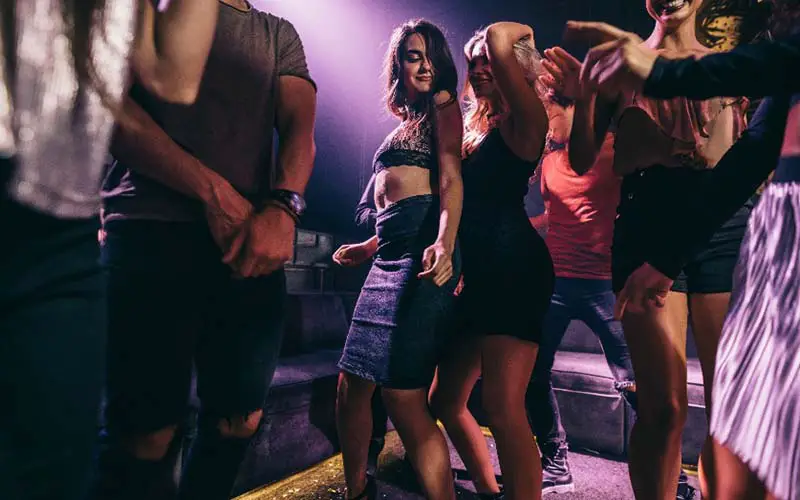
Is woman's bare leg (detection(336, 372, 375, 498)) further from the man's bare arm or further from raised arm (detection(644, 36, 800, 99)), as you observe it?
raised arm (detection(644, 36, 800, 99))

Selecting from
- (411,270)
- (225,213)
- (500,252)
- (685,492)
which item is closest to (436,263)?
(411,270)

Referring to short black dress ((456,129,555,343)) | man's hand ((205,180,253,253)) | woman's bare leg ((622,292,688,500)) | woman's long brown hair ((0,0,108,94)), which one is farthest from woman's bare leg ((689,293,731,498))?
woman's long brown hair ((0,0,108,94))

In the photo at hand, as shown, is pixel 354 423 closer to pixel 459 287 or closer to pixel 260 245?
pixel 459 287

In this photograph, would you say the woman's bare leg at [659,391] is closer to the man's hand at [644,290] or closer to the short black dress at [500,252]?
the man's hand at [644,290]

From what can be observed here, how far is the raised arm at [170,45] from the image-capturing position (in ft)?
2.82

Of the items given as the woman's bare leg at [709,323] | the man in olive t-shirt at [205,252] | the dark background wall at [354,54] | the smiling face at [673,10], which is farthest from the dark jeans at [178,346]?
the dark background wall at [354,54]

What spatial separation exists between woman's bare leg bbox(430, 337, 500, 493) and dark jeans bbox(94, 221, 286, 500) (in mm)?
890

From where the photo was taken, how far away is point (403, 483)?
235 cm

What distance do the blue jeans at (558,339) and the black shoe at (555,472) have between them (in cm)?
2

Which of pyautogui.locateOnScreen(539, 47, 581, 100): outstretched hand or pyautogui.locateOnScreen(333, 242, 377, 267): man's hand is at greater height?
pyautogui.locateOnScreen(539, 47, 581, 100): outstretched hand

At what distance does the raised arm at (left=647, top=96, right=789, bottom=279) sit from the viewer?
1.01 metres

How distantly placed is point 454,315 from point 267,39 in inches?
43.1

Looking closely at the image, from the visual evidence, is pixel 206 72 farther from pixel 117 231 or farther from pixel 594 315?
pixel 594 315

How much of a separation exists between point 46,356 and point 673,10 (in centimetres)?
180
